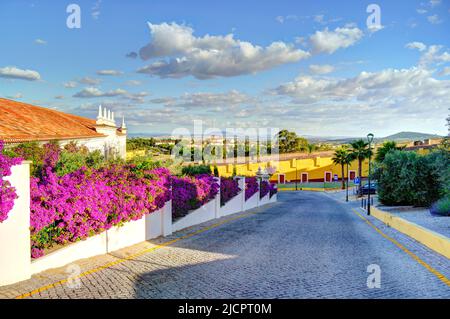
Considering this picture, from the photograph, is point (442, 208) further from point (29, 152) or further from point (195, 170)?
point (29, 152)

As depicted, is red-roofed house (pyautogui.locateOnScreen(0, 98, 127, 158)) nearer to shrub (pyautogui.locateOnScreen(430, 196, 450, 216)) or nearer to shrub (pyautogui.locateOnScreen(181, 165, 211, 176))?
shrub (pyautogui.locateOnScreen(181, 165, 211, 176))

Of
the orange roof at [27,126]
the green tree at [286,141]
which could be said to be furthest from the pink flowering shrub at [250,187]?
the green tree at [286,141]

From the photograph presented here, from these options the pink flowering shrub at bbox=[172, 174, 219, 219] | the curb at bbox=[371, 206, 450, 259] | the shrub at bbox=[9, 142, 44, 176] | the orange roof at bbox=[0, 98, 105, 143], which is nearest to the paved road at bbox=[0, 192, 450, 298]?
the curb at bbox=[371, 206, 450, 259]

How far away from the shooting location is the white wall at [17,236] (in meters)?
7.54

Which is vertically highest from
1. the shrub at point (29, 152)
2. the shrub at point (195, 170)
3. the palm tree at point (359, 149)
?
the palm tree at point (359, 149)

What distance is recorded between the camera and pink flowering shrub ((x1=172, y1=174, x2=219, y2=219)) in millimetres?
16469

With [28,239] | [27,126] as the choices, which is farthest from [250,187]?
[28,239]

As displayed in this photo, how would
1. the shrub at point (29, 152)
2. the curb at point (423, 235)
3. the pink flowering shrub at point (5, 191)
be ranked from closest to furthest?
1. the pink flowering shrub at point (5, 191)
2. the curb at point (423, 235)
3. the shrub at point (29, 152)

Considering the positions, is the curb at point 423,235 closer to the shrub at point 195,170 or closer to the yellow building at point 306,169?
the shrub at point 195,170

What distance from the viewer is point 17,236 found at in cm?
771

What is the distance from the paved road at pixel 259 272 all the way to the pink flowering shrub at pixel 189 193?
321 cm

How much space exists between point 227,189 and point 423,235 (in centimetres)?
1402
